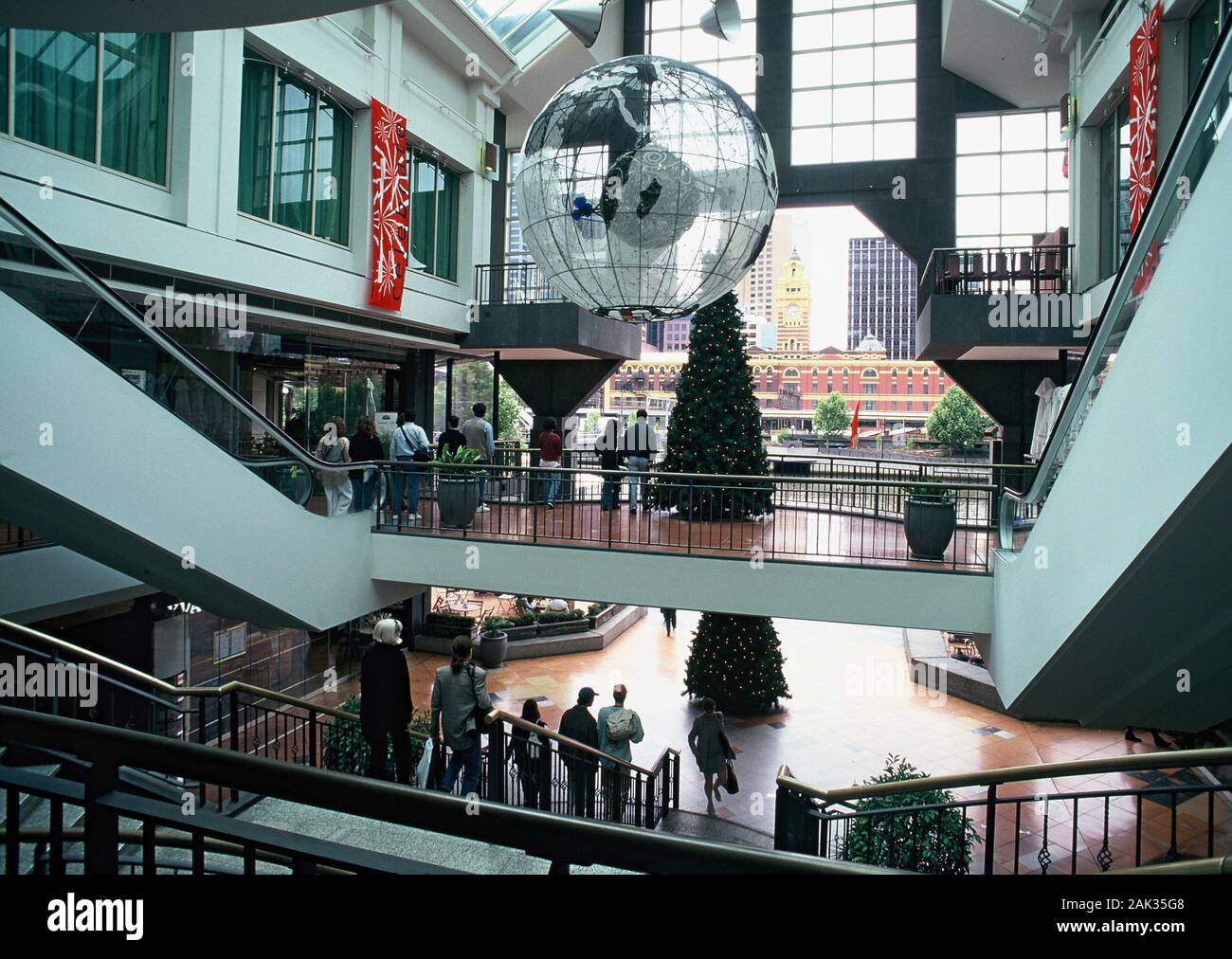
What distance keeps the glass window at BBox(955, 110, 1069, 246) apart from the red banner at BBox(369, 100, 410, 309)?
1118 cm

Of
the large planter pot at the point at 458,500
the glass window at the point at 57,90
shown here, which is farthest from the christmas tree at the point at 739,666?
the glass window at the point at 57,90

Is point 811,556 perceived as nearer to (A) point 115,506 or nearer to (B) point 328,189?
(A) point 115,506

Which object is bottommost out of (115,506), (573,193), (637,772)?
(637,772)

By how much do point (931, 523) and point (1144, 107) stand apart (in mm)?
6137

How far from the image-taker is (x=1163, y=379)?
3.80 m

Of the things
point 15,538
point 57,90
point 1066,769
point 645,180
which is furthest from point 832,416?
point 645,180

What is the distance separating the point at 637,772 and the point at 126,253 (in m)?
7.86

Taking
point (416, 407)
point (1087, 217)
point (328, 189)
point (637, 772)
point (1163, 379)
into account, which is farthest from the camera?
point (416, 407)

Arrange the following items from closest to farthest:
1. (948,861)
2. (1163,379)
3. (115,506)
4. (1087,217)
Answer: (1163,379)
(115,506)
(948,861)
(1087,217)

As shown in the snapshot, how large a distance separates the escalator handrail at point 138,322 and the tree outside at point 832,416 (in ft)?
125

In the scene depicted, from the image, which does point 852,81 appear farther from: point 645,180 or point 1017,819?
point 1017,819

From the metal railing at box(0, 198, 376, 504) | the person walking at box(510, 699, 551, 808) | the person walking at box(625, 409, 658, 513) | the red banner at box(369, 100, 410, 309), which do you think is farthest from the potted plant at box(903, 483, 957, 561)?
the red banner at box(369, 100, 410, 309)

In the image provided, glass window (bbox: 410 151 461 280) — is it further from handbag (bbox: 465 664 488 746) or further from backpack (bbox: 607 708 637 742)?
A: handbag (bbox: 465 664 488 746)
